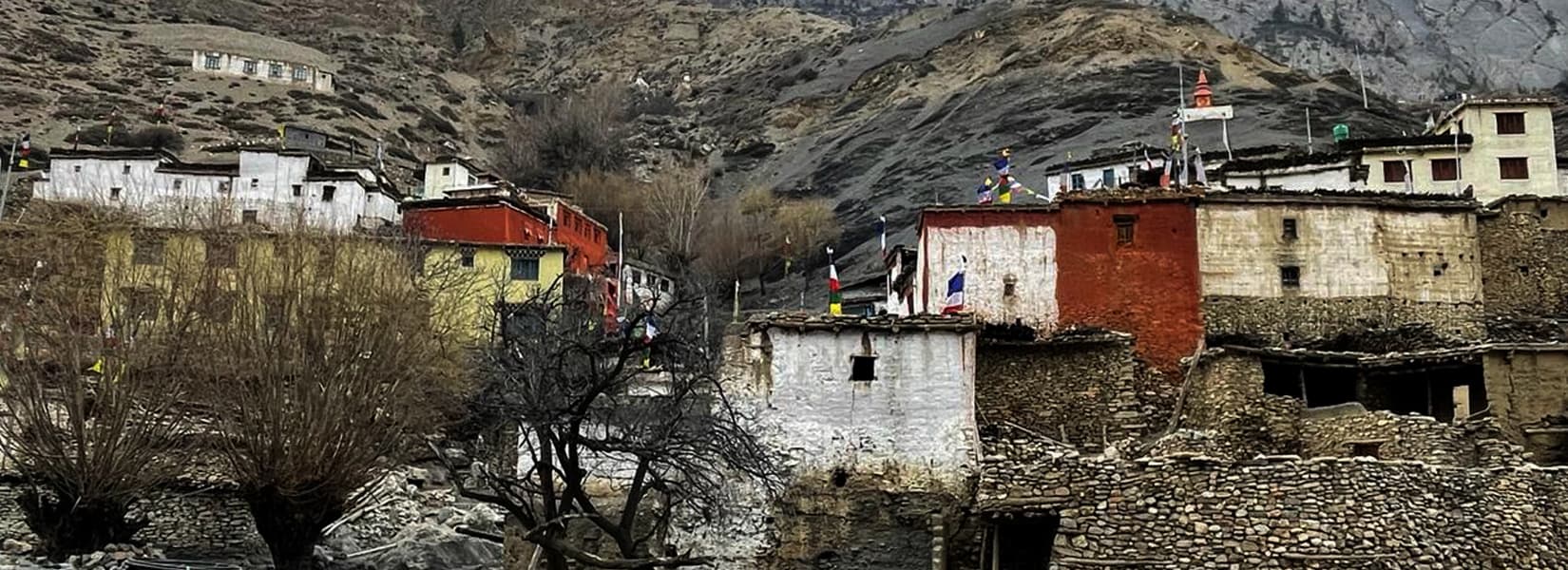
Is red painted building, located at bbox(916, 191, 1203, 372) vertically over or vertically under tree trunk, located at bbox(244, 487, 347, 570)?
over

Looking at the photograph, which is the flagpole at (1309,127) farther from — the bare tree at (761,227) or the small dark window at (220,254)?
the small dark window at (220,254)

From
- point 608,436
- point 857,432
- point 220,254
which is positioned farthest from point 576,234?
point 608,436

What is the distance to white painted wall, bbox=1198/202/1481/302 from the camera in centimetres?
3238

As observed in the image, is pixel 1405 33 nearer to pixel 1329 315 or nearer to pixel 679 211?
pixel 679 211

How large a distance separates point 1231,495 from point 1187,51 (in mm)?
63305

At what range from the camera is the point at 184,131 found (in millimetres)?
86500

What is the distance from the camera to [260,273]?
31.0 meters

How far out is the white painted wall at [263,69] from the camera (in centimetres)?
10469

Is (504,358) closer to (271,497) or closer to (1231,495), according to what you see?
(271,497)

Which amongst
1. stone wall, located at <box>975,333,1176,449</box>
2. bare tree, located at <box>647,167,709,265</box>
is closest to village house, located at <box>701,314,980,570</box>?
stone wall, located at <box>975,333,1176,449</box>

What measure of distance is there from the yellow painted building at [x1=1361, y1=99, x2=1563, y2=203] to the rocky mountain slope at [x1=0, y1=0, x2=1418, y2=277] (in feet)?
47.4

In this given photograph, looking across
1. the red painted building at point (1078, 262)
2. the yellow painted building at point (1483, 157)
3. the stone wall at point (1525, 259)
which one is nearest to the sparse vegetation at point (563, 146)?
the yellow painted building at point (1483, 157)

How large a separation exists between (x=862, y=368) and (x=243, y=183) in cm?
3352

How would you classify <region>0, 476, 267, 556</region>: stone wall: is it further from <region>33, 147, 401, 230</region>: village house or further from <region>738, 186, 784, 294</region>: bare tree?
<region>738, 186, 784, 294</region>: bare tree
